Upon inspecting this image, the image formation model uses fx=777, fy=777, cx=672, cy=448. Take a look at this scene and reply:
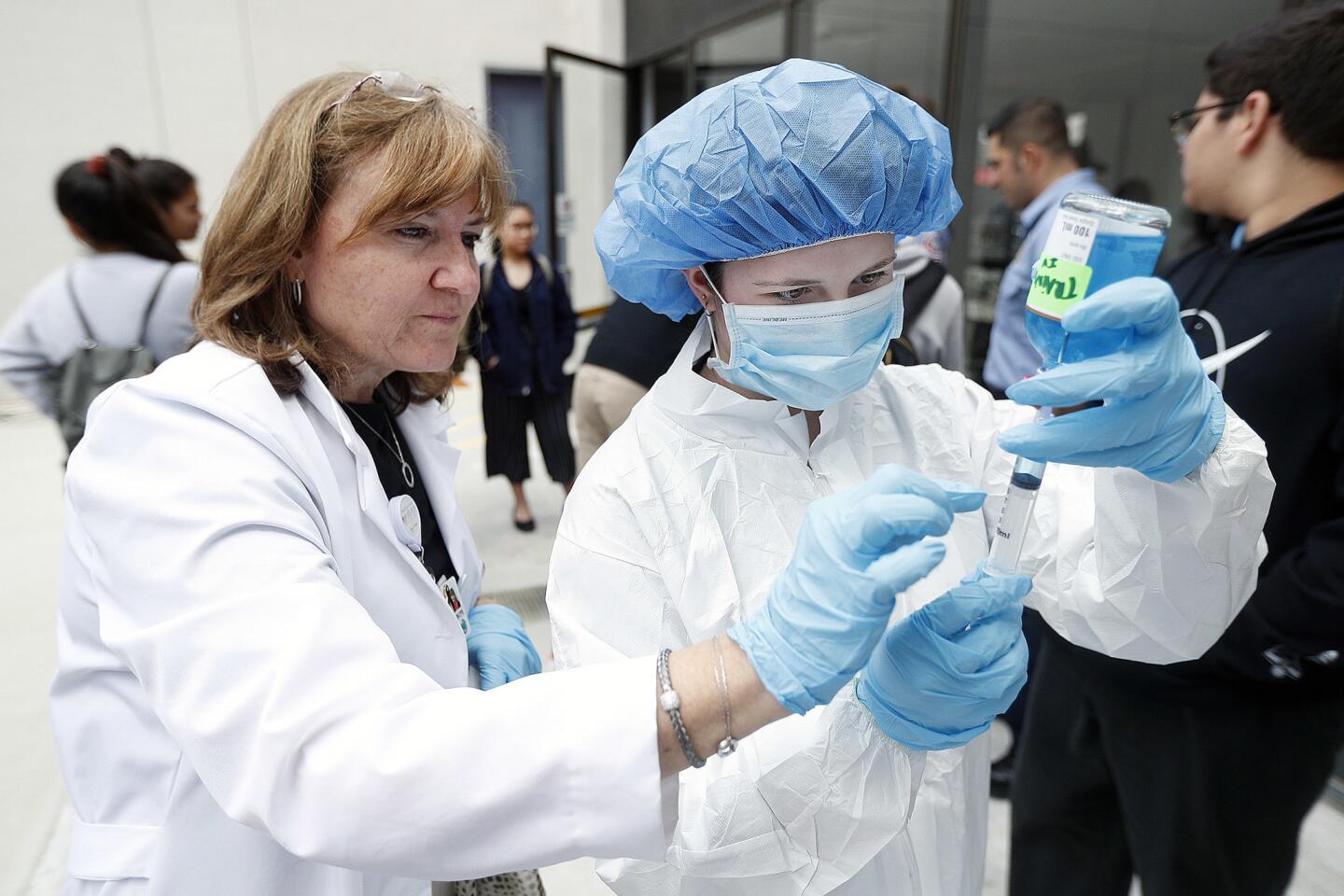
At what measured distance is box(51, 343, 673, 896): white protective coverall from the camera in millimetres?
577

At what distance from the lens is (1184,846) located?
134 centimetres

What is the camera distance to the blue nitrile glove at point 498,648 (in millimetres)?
1203

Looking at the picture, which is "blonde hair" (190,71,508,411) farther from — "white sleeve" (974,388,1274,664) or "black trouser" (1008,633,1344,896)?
"black trouser" (1008,633,1344,896)

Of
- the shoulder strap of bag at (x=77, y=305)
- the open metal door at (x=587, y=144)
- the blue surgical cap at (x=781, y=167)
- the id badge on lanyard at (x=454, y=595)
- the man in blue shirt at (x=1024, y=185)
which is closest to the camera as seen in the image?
the blue surgical cap at (x=781, y=167)

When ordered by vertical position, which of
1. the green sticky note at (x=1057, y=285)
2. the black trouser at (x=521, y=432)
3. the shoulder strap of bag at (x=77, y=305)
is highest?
the green sticky note at (x=1057, y=285)

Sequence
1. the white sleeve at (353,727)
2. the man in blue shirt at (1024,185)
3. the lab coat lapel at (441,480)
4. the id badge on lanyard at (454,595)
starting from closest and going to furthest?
1. the white sleeve at (353,727)
2. the id badge on lanyard at (454,595)
3. the lab coat lapel at (441,480)
4. the man in blue shirt at (1024,185)

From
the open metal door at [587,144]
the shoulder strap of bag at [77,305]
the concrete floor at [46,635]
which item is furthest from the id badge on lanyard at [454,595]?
the open metal door at [587,144]

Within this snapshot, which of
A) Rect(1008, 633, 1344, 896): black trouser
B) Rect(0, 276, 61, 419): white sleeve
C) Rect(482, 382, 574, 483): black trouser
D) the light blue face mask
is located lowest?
Rect(482, 382, 574, 483): black trouser

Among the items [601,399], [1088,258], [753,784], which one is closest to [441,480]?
→ [753,784]

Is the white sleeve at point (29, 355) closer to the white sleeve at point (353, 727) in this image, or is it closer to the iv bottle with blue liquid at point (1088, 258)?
the white sleeve at point (353, 727)

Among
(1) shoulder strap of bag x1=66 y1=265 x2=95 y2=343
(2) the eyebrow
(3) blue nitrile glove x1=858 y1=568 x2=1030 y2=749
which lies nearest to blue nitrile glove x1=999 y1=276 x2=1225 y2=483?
(3) blue nitrile glove x1=858 y1=568 x2=1030 y2=749

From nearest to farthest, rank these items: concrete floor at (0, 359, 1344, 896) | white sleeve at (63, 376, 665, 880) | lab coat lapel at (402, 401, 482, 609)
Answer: white sleeve at (63, 376, 665, 880), lab coat lapel at (402, 401, 482, 609), concrete floor at (0, 359, 1344, 896)

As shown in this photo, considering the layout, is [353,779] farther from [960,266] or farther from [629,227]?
[960,266]

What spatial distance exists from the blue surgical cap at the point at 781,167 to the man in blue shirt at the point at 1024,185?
179 cm
